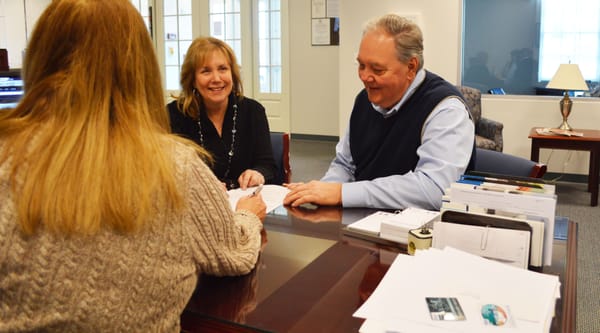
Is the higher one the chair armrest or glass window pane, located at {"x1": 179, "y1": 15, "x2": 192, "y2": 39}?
glass window pane, located at {"x1": 179, "y1": 15, "x2": 192, "y2": 39}

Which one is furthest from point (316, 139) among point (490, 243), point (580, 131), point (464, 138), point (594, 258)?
point (490, 243)

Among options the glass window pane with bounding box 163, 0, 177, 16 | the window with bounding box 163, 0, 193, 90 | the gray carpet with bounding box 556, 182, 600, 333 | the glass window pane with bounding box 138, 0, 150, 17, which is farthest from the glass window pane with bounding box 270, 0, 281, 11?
the gray carpet with bounding box 556, 182, 600, 333

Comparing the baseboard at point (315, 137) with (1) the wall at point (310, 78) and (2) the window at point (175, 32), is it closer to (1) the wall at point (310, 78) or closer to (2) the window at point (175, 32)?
(1) the wall at point (310, 78)

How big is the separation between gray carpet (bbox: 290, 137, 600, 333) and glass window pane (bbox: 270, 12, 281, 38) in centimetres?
151

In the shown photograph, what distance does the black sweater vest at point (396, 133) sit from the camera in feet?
6.59

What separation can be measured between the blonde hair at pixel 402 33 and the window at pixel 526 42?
3.98 m

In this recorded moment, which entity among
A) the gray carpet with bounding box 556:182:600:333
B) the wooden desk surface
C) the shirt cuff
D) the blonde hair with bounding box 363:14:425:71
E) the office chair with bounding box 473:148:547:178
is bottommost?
the gray carpet with bounding box 556:182:600:333

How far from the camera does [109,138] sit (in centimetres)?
93

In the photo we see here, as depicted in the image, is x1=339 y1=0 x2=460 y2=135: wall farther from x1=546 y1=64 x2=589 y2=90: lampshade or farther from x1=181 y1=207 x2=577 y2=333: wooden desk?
x1=181 y1=207 x2=577 y2=333: wooden desk

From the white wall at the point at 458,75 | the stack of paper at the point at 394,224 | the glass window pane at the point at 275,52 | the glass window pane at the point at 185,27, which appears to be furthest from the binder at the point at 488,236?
the glass window pane at the point at 185,27

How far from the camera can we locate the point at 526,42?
18.4 ft

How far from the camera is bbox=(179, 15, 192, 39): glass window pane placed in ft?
27.5

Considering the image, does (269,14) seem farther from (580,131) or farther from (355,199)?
(355,199)

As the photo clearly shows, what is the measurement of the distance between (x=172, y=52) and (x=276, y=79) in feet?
6.04
